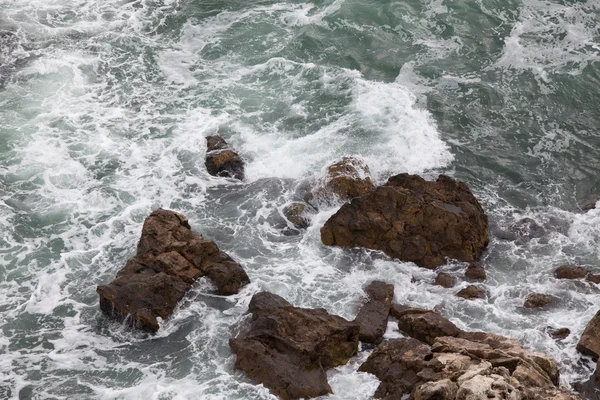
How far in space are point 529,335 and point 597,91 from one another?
13.0m

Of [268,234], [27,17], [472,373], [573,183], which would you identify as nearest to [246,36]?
[27,17]

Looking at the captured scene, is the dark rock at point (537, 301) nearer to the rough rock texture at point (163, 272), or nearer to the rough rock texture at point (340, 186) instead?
the rough rock texture at point (340, 186)

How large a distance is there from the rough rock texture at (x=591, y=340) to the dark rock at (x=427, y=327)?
2722mm

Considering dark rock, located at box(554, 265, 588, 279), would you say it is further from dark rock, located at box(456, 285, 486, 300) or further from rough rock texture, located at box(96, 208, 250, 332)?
rough rock texture, located at box(96, 208, 250, 332)

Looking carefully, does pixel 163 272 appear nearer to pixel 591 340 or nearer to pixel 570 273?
pixel 591 340

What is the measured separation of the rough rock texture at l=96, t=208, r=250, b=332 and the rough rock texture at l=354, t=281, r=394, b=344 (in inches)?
130

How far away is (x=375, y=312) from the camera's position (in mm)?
18094

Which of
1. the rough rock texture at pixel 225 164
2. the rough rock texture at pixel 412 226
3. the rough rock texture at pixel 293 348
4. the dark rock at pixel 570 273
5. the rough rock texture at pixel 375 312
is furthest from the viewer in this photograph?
the rough rock texture at pixel 225 164

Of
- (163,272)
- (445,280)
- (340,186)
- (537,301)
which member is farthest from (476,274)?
(163,272)

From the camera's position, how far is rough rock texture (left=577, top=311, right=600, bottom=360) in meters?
16.5

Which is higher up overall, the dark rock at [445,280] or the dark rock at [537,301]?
the dark rock at [537,301]

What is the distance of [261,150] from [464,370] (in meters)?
11.7

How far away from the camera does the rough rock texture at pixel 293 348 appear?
16.0 metres

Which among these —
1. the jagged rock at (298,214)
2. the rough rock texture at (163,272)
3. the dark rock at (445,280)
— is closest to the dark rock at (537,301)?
the dark rock at (445,280)
